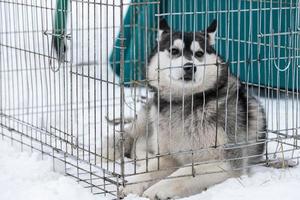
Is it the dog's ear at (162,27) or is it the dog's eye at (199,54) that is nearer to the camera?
the dog's eye at (199,54)

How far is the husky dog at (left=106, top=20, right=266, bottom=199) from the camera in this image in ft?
11.4

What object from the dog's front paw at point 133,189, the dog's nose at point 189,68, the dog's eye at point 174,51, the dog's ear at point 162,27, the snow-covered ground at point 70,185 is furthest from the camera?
the dog's ear at point 162,27

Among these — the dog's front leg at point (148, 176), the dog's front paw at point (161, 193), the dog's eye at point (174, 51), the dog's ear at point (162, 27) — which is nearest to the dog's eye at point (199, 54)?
the dog's eye at point (174, 51)

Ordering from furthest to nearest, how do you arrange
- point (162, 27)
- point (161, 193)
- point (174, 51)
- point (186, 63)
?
1. point (162, 27)
2. point (174, 51)
3. point (186, 63)
4. point (161, 193)

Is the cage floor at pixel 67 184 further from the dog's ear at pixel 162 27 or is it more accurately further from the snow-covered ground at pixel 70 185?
the dog's ear at pixel 162 27

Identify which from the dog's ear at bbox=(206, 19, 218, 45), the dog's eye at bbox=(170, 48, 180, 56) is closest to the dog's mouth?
the dog's eye at bbox=(170, 48, 180, 56)

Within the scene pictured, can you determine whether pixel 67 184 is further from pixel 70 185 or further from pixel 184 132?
pixel 184 132

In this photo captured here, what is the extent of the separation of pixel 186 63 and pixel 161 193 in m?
0.73

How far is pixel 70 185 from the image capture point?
131 inches

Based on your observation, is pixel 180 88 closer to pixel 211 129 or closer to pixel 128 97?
pixel 211 129

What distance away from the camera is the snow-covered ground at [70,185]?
10.5 ft

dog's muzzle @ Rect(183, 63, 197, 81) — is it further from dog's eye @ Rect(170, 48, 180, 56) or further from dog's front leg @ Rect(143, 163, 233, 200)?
dog's front leg @ Rect(143, 163, 233, 200)

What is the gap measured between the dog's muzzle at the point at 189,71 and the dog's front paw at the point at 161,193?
620mm

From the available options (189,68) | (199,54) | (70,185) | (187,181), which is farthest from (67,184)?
(199,54)
